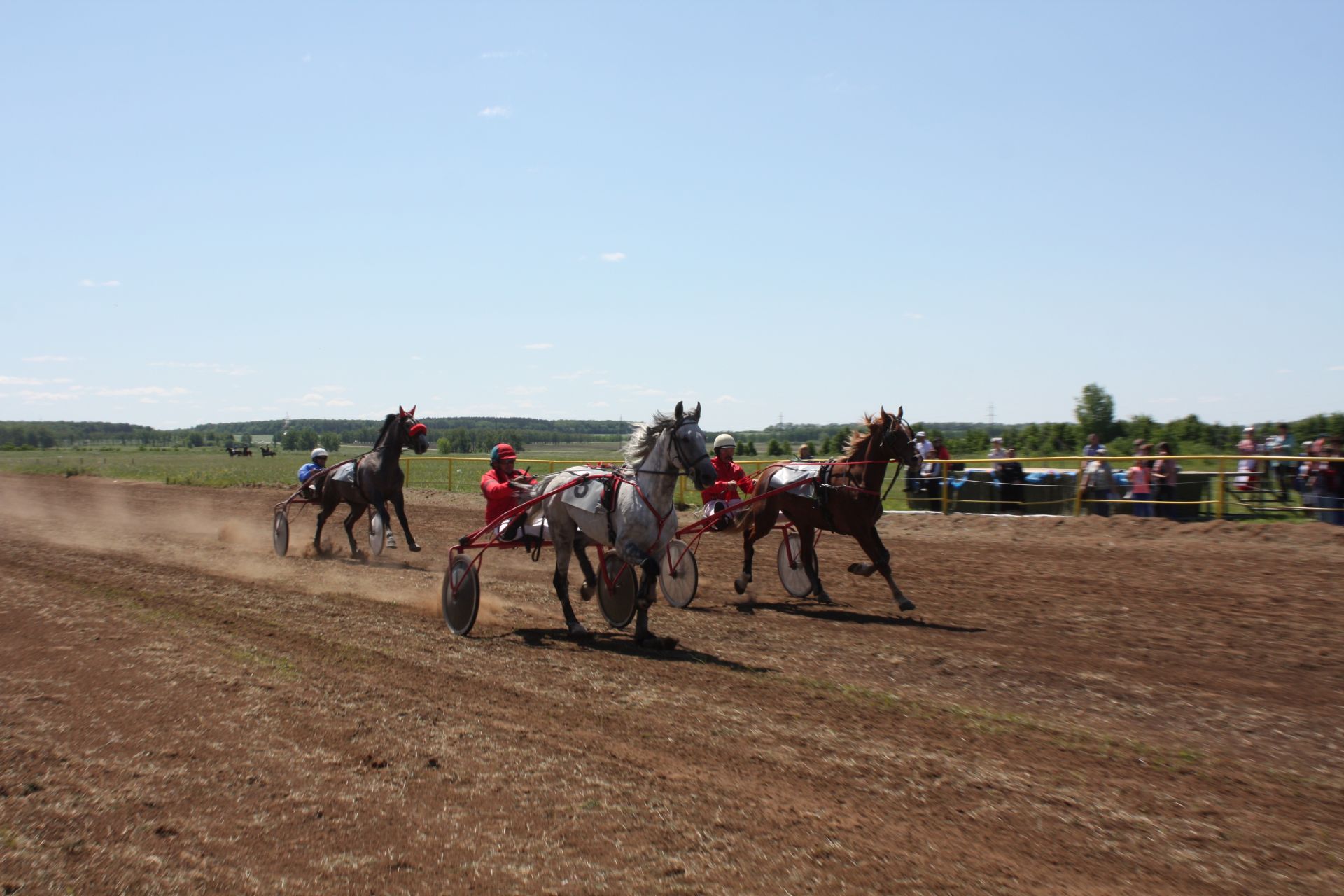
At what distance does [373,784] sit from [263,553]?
12.9 metres

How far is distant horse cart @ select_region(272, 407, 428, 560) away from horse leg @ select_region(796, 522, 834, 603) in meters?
6.59

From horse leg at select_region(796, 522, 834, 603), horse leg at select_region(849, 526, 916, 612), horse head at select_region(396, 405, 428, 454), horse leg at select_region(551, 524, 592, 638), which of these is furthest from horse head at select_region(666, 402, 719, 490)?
horse head at select_region(396, 405, 428, 454)

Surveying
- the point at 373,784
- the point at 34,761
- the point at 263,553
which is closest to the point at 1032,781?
the point at 373,784

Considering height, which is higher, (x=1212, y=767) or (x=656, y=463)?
(x=656, y=463)

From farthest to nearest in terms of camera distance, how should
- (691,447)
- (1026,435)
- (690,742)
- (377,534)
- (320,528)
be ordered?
(1026,435) < (320,528) < (377,534) < (691,447) < (690,742)

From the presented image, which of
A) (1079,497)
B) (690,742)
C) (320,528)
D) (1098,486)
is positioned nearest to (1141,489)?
(1098,486)

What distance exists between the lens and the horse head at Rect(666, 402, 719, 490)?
8445mm

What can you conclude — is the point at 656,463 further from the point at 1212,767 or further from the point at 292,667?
the point at 1212,767

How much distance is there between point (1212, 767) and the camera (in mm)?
5762

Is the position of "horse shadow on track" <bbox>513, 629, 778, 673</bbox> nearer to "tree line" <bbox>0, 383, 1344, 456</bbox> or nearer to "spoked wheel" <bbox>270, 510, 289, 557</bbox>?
"tree line" <bbox>0, 383, 1344, 456</bbox>

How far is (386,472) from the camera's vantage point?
1576 centimetres

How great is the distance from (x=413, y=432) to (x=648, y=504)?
775cm

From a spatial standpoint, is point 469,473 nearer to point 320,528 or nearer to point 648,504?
point 320,528

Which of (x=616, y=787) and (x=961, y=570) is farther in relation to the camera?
(x=961, y=570)
